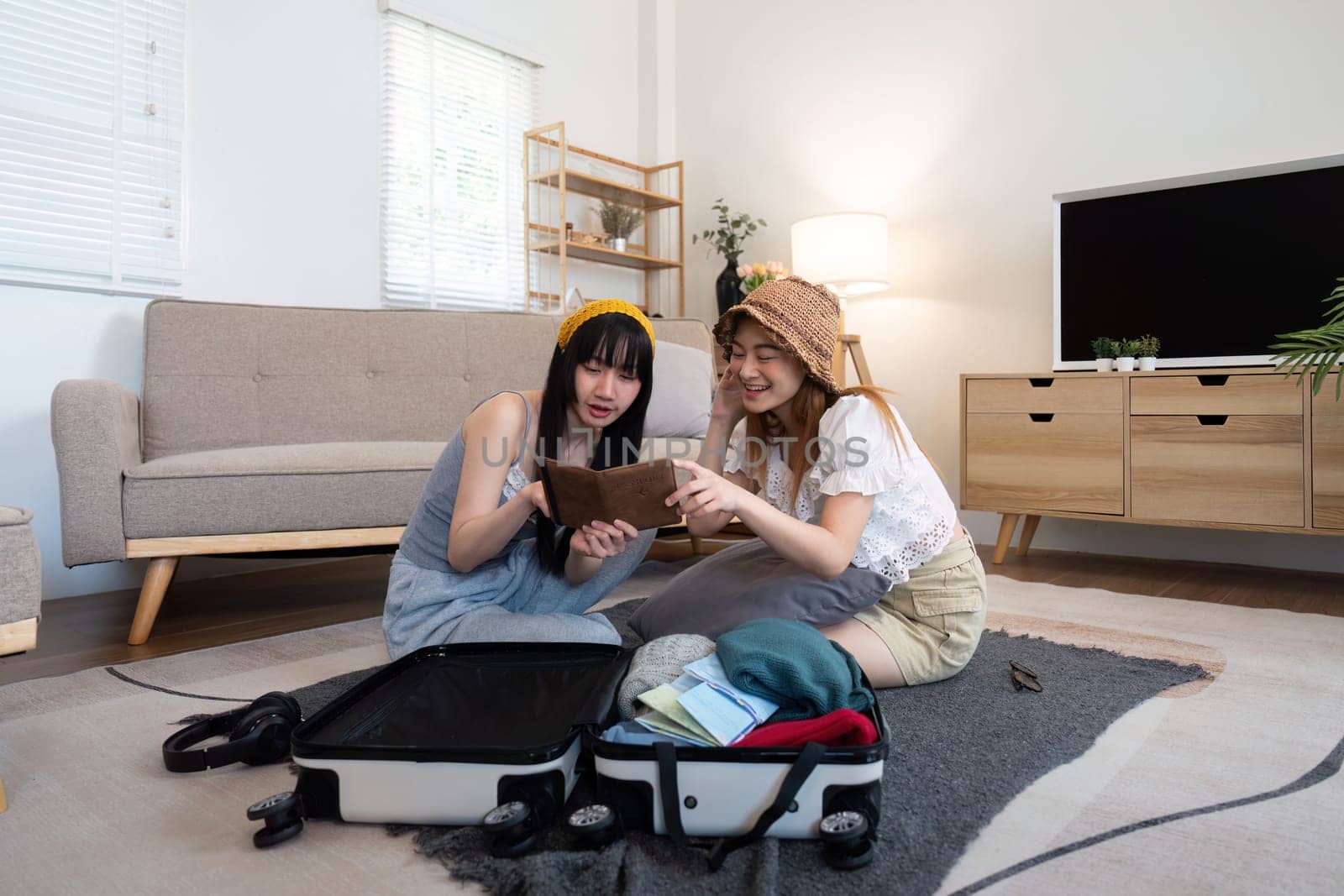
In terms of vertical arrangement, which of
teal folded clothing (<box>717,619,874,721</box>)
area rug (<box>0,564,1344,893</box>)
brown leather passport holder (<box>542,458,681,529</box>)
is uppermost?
brown leather passport holder (<box>542,458,681,529</box>)

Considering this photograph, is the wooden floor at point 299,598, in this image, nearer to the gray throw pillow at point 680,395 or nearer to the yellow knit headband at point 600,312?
the gray throw pillow at point 680,395

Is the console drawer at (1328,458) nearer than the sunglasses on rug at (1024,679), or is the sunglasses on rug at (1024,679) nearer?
the sunglasses on rug at (1024,679)

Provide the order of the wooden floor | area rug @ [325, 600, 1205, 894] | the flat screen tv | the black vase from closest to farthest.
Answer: area rug @ [325, 600, 1205, 894]
the wooden floor
the flat screen tv
the black vase

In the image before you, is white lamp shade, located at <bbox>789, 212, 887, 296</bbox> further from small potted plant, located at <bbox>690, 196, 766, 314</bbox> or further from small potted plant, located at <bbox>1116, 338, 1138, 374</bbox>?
small potted plant, located at <bbox>1116, 338, 1138, 374</bbox>

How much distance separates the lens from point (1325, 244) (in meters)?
2.50

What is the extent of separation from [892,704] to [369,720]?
79cm

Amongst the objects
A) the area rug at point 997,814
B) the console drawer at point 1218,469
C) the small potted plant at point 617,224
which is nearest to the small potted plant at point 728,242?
the small potted plant at point 617,224

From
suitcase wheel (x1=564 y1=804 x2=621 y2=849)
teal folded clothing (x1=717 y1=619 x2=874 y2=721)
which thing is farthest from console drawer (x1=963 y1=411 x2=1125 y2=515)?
suitcase wheel (x1=564 y1=804 x2=621 y2=849)

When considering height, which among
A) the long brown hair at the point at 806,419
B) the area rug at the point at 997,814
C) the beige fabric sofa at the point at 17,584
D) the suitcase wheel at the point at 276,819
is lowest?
the area rug at the point at 997,814

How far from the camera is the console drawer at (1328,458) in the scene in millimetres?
2293

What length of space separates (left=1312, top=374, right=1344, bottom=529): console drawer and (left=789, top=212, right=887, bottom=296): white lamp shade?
1.49 m

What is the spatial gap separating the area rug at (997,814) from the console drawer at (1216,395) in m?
0.99

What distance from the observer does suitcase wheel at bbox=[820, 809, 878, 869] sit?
84 cm

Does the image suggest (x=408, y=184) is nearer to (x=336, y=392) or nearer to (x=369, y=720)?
(x=336, y=392)
